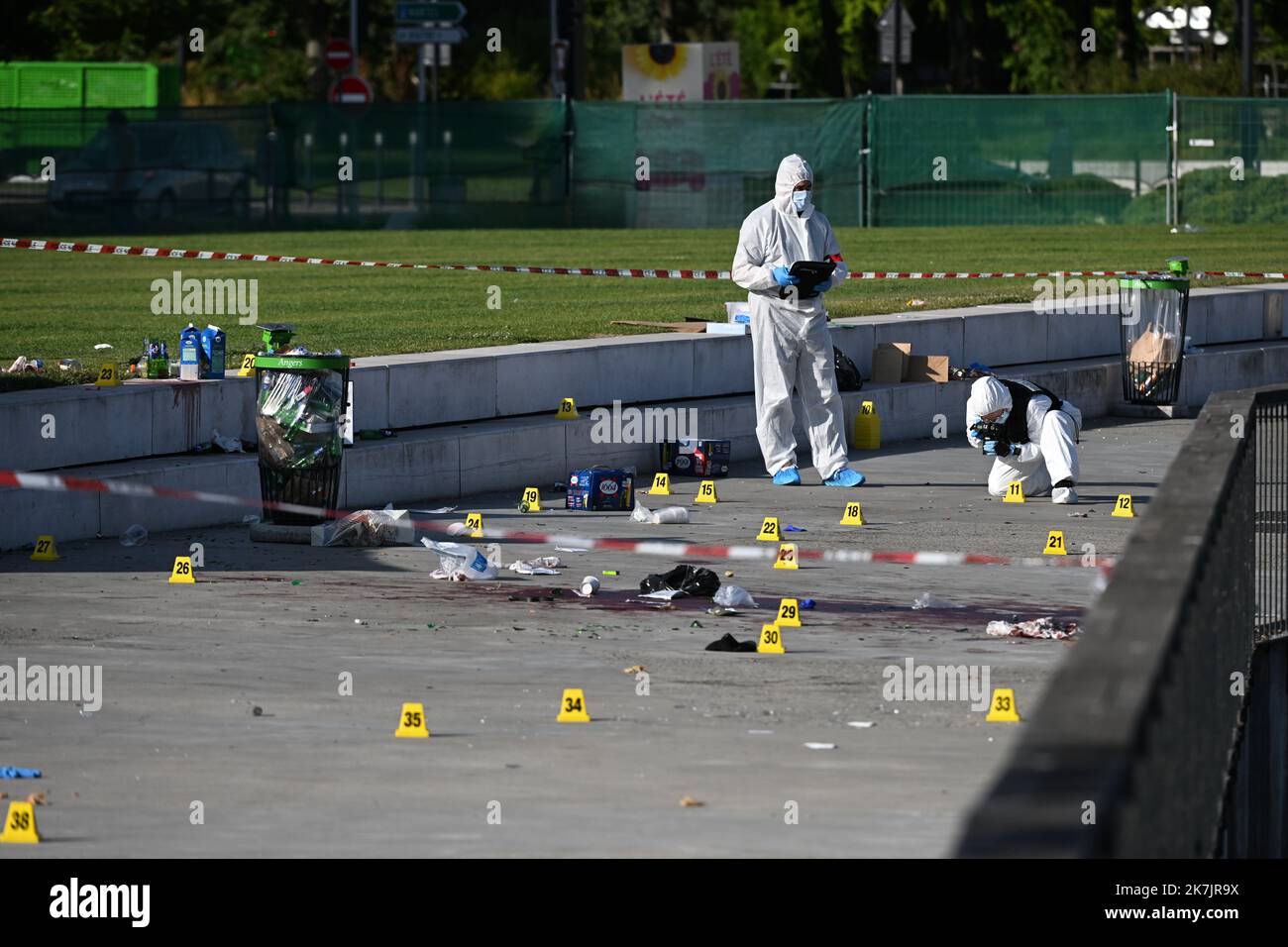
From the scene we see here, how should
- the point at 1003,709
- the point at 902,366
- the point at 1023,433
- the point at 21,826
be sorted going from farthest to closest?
the point at 902,366, the point at 1023,433, the point at 1003,709, the point at 21,826

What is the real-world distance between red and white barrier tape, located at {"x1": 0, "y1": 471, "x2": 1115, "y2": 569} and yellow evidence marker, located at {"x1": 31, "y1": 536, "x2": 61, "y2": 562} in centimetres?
27

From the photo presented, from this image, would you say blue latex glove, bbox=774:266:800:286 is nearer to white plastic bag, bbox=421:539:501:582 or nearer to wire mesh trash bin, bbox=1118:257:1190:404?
white plastic bag, bbox=421:539:501:582

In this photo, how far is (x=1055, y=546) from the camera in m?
12.7

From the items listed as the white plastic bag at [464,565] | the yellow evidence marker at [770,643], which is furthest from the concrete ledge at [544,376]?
the yellow evidence marker at [770,643]

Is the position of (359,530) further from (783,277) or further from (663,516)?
(783,277)

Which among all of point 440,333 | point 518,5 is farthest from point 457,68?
point 440,333

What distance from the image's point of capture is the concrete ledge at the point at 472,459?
1245 centimetres

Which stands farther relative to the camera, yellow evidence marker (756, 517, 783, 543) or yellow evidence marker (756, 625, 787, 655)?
yellow evidence marker (756, 517, 783, 543)

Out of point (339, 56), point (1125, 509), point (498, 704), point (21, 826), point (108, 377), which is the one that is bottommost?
point (1125, 509)

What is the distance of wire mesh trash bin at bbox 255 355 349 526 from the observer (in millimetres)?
12375

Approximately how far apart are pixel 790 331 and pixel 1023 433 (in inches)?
66.7

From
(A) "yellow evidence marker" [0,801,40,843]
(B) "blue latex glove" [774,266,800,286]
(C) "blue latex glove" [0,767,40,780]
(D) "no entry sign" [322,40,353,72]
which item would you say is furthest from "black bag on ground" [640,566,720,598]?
(D) "no entry sign" [322,40,353,72]

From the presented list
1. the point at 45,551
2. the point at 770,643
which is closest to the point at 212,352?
the point at 45,551

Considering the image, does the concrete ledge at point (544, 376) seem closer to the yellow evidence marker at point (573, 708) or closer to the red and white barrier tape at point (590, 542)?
the red and white barrier tape at point (590, 542)
